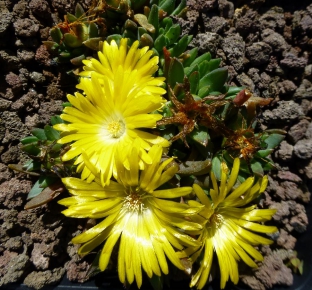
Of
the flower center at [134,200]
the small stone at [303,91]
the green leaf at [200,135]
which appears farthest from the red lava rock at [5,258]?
the small stone at [303,91]

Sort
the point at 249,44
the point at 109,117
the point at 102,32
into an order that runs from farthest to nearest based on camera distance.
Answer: the point at 249,44 → the point at 102,32 → the point at 109,117

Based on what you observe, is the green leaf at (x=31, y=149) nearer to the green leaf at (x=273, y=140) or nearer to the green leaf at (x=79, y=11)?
the green leaf at (x=79, y=11)

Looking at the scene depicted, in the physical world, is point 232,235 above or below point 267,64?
below

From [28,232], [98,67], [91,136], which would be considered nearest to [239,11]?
[98,67]

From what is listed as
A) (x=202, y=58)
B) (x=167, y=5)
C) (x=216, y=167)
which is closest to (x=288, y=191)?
(x=216, y=167)

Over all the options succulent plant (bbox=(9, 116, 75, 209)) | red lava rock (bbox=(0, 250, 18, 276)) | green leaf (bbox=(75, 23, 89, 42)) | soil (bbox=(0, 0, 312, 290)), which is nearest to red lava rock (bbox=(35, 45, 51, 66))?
soil (bbox=(0, 0, 312, 290))

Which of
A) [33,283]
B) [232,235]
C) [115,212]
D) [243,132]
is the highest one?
[243,132]

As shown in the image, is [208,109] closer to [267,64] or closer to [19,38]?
[267,64]
